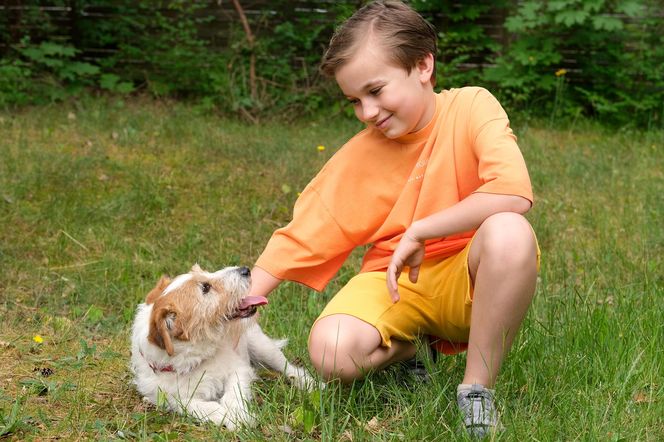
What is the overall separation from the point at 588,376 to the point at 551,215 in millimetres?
2919

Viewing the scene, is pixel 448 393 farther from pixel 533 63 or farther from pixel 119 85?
pixel 119 85

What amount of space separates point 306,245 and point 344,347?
0.46 meters

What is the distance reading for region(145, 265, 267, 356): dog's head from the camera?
3.03 metres

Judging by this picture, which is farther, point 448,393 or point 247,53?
point 247,53

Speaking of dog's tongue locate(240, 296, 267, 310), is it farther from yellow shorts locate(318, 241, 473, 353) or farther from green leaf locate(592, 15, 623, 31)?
green leaf locate(592, 15, 623, 31)

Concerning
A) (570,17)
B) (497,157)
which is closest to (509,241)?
(497,157)

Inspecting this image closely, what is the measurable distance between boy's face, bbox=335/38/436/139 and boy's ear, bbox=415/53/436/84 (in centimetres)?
1

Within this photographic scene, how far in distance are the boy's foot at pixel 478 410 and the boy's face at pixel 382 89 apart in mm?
946

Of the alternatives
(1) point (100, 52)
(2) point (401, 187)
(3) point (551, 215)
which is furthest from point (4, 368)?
(1) point (100, 52)

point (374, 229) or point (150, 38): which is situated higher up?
point (374, 229)

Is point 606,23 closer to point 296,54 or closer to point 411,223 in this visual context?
point 296,54

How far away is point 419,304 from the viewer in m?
3.10

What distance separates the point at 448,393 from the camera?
3.00m

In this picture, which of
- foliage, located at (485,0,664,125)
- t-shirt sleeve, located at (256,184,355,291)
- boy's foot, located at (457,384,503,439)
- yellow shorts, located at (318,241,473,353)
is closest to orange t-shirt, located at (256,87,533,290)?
t-shirt sleeve, located at (256,184,355,291)
